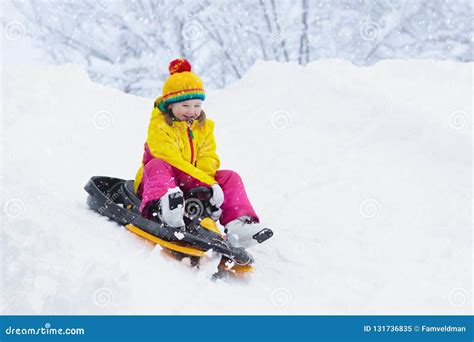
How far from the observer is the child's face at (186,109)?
3.31 meters

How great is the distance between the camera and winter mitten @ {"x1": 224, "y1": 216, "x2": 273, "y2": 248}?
306 cm

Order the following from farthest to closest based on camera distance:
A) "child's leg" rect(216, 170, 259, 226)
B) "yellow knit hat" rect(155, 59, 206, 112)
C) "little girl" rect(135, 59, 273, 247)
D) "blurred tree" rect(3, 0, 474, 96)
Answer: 1. "blurred tree" rect(3, 0, 474, 96)
2. "yellow knit hat" rect(155, 59, 206, 112)
3. "child's leg" rect(216, 170, 259, 226)
4. "little girl" rect(135, 59, 273, 247)

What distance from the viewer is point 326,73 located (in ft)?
23.1

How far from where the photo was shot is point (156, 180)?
3057 millimetres

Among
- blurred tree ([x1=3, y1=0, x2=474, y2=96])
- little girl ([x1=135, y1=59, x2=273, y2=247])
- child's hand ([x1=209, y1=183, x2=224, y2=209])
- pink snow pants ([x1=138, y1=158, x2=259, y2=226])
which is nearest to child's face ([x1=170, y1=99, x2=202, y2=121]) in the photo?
little girl ([x1=135, y1=59, x2=273, y2=247])

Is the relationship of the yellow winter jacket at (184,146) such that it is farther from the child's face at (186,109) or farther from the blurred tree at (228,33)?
the blurred tree at (228,33)

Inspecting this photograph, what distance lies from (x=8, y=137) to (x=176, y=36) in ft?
26.0

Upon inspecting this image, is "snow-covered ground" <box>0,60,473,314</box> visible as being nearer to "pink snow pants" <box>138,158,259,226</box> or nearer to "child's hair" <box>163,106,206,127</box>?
Result: "pink snow pants" <box>138,158,259,226</box>

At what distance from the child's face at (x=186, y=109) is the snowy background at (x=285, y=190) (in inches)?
30.7

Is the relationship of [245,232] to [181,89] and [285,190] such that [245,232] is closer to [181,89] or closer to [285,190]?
[181,89]

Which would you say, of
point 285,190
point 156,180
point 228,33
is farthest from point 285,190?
point 228,33

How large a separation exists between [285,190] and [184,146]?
1.54 m

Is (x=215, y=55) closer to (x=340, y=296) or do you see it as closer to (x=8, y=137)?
(x=8, y=137)
